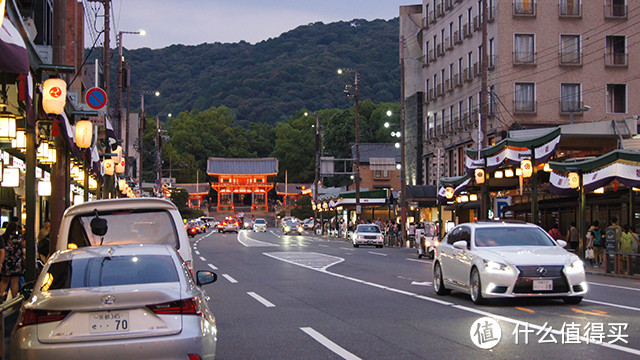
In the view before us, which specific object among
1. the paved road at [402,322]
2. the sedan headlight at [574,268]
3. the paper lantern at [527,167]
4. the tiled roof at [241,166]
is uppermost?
the tiled roof at [241,166]

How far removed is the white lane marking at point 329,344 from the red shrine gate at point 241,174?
12069cm

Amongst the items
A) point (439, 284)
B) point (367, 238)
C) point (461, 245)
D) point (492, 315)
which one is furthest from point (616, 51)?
point (492, 315)

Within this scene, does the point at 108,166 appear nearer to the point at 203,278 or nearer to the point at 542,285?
the point at 542,285

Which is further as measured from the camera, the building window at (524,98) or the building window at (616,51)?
the building window at (616,51)

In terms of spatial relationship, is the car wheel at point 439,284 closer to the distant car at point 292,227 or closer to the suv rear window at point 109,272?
the suv rear window at point 109,272

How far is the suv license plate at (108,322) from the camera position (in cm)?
707

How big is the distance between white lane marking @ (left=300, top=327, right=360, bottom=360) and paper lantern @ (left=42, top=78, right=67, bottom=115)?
7.86 m

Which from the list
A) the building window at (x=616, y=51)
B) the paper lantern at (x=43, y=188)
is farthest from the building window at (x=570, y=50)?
the paper lantern at (x=43, y=188)

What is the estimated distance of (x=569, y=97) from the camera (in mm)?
50188

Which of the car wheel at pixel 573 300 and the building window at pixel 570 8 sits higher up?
the building window at pixel 570 8

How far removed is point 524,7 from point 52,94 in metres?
40.5

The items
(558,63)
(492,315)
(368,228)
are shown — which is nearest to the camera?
(492,315)

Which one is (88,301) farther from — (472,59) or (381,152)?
(381,152)

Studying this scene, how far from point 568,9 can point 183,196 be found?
70.9m
